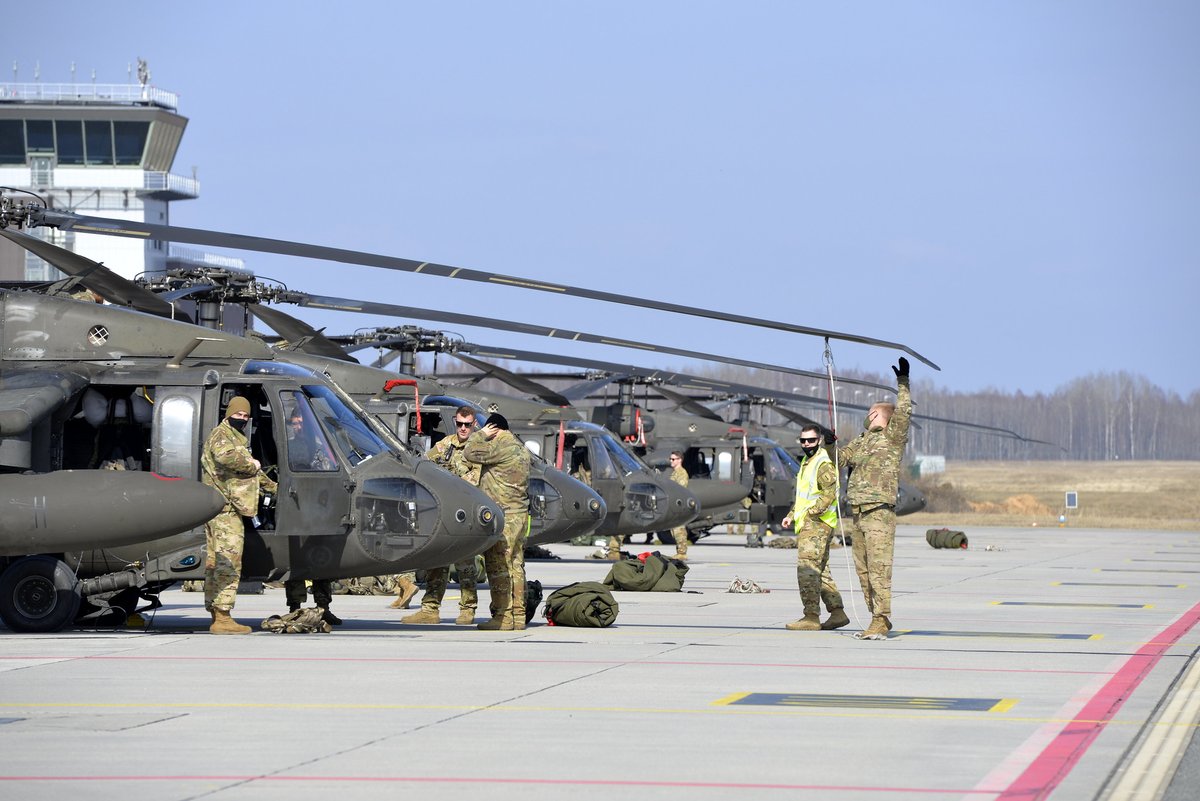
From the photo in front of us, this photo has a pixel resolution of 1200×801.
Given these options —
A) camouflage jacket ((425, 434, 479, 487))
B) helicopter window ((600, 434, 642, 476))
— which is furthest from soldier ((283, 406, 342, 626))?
helicopter window ((600, 434, 642, 476))

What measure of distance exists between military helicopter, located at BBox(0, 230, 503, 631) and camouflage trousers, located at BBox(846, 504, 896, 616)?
10.1 feet

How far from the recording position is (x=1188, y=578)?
82.1 feet

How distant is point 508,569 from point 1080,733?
270 inches

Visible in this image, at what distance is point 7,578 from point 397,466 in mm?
3387

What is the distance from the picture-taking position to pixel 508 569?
49.0 ft

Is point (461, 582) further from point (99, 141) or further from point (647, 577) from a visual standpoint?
point (99, 141)

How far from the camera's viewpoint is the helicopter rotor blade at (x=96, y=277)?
14859 mm

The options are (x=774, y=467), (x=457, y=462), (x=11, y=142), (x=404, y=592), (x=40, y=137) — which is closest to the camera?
(x=457, y=462)

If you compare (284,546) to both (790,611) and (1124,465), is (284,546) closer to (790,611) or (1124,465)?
(790,611)

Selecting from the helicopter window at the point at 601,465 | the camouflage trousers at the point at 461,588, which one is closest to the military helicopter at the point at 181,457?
the camouflage trousers at the point at 461,588

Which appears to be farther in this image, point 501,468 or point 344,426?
point 501,468

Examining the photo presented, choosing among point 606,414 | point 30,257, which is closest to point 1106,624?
point 606,414

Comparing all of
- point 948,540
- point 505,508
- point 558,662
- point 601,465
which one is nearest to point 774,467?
Answer: point 948,540

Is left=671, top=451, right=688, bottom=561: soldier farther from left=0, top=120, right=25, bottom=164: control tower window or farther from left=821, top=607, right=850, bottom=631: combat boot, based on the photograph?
left=0, top=120, right=25, bottom=164: control tower window
